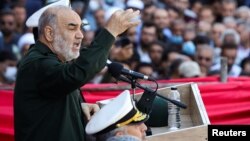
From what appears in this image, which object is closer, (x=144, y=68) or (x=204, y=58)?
(x=144, y=68)

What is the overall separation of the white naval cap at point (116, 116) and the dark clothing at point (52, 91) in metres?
0.15

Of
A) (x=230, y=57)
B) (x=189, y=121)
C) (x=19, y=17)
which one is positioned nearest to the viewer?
(x=189, y=121)

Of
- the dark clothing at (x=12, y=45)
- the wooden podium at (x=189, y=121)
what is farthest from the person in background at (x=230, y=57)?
the wooden podium at (x=189, y=121)

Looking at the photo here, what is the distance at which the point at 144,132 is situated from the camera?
16.7ft

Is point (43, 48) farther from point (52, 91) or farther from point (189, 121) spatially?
point (189, 121)

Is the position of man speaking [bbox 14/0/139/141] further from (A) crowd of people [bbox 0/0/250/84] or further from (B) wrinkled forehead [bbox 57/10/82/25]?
(A) crowd of people [bbox 0/0/250/84]

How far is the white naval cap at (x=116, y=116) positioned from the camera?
4926mm

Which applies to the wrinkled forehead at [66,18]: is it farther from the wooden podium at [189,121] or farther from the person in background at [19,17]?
the person in background at [19,17]

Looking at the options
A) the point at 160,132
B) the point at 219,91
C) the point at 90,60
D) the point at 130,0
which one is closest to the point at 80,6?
the point at 130,0

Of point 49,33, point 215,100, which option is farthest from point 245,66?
point 49,33

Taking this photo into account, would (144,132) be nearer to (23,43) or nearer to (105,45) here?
(105,45)

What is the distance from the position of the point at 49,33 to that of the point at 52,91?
0.41m

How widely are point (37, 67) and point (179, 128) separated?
1.21m

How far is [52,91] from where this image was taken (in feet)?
16.2
